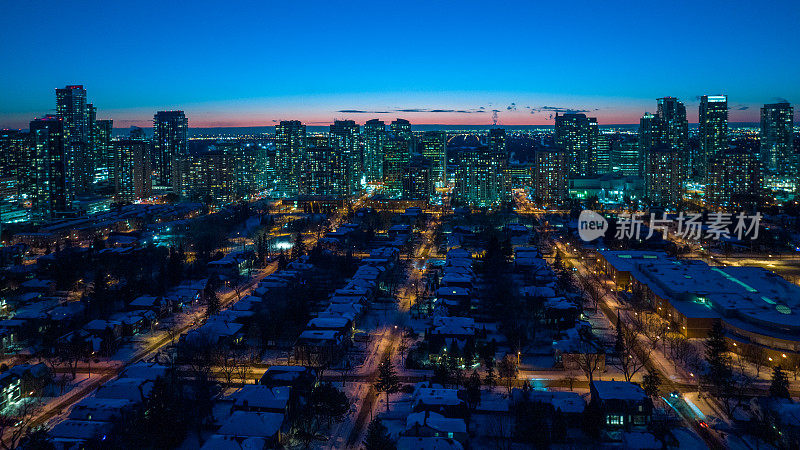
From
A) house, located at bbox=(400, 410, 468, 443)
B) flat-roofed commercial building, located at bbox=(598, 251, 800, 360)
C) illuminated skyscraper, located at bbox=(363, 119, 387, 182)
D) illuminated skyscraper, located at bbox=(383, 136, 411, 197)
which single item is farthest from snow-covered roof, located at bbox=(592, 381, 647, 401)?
illuminated skyscraper, located at bbox=(363, 119, 387, 182)

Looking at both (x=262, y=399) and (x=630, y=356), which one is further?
(x=630, y=356)

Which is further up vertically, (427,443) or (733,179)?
(733,179)

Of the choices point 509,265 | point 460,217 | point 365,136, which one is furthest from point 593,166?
point 509,265

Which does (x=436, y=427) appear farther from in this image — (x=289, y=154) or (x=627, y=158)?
(x=627, y=158)

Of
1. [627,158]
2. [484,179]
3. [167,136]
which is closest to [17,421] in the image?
[484,179]

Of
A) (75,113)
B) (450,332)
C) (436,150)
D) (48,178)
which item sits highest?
(75,113)

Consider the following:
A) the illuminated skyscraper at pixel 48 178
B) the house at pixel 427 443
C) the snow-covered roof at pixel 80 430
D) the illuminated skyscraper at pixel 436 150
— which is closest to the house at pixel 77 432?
the snow-covered roof at pixel 80 430

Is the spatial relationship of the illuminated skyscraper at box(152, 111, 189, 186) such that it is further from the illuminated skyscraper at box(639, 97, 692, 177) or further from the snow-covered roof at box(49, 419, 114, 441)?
the snow-covered roof at box(49, 419, 114, 441)
